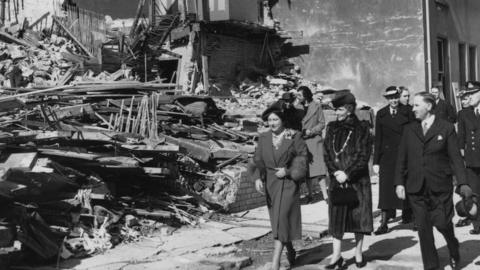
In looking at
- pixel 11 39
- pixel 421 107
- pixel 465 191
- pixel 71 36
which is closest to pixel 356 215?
pixel 465 191

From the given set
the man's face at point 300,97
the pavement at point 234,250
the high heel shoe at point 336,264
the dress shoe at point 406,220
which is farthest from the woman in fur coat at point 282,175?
the man's face at point 300,97

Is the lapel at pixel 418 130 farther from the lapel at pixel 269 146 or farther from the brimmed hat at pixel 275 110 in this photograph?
the lapel at pixel 269 146

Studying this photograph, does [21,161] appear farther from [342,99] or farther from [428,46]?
[428,46]

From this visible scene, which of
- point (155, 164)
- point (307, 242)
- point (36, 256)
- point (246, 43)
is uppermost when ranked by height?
point (246, 43)

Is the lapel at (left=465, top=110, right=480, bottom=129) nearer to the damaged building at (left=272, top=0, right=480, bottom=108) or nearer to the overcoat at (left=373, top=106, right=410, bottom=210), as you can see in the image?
the overcoat at (left=373, top=106, right=410, bottom=210)

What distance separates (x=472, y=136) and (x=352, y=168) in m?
2.68

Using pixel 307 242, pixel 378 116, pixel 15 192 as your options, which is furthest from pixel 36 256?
pixel 378 116

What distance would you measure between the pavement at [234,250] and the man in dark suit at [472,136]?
2.43ft

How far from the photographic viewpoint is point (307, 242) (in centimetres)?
827

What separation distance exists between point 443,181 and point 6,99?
5.02 m

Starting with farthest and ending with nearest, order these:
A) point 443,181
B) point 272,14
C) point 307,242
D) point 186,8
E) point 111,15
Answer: point 272,14 → point 111,15 → point 186,8 → point 307,242 → point 443,181

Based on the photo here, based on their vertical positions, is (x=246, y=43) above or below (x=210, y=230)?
above

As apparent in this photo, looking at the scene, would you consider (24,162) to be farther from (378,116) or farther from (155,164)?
(378,116)

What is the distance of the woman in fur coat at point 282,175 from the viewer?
6332 millimetres
